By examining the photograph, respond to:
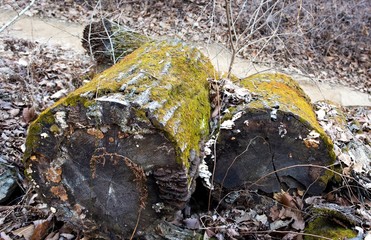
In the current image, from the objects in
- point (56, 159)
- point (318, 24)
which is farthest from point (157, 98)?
point (318, 24)

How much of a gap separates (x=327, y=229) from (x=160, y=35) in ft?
26.0

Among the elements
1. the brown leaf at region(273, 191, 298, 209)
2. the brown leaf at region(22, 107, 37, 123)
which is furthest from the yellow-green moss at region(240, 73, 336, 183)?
the brown leaf at region(22, 107, 37, 123)

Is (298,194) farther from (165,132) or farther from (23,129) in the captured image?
(23,129)

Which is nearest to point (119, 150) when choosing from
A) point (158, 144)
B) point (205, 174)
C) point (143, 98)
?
point (158, 144)

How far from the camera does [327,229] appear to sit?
311cm

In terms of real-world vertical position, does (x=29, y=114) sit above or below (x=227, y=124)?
below

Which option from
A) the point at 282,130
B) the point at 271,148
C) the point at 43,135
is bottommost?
the point at 271,148

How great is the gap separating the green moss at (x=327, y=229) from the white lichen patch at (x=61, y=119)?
212cm

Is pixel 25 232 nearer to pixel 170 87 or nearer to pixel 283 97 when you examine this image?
pixel 170 87

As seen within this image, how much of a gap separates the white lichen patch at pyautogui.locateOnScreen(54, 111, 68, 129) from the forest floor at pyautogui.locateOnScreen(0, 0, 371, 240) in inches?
39.5

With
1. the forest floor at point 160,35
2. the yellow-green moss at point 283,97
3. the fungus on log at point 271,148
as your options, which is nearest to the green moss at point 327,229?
the forest floor at point 160,35

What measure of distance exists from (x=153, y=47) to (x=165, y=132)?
158cm

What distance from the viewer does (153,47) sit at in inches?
153

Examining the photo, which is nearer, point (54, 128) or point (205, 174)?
point (54, 128)
